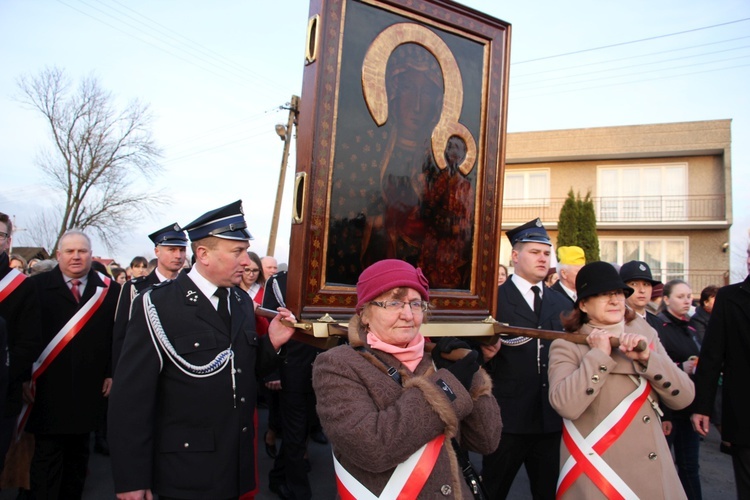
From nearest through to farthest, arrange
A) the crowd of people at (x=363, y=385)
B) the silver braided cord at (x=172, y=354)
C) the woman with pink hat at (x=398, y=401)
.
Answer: the woman with pink hat at (x=398, y=401) → the crowd of people at (x=363, y=385) → the silver braided cord at (x=172, y=354)

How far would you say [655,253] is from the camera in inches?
898

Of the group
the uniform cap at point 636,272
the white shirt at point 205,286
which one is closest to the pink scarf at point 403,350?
the white shirt at point 205,286

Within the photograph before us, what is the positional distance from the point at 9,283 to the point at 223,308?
185 centimetres

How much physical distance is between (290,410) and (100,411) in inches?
57.7

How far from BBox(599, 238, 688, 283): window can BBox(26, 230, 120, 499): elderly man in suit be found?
21.5 metres

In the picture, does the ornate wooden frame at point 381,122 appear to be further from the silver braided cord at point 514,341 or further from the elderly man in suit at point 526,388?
the elderly man in suit at point 526,388

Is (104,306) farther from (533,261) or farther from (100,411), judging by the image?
(533,261)

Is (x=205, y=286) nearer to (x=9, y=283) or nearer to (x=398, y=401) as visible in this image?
(x=398, y=401)

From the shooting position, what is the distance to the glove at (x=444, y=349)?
222 centimetres

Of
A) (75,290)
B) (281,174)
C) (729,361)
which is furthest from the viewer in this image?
(281,174)

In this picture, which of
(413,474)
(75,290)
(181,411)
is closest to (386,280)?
(413,474)

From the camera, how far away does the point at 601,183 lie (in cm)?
2328

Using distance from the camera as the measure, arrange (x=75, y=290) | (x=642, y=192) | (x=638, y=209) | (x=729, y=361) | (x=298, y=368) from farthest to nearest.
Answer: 1. (x=642, y=192)
2. (x=638, y=209)
3. (x=298, y=368)
4. (x=75, y=290)
5. (x=729, y=361)

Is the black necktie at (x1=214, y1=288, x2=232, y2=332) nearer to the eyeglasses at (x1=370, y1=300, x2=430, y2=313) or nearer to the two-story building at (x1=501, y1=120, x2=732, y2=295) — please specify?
the eyeglasses at (x1=370, y1=300, x2=430, y2=313)
